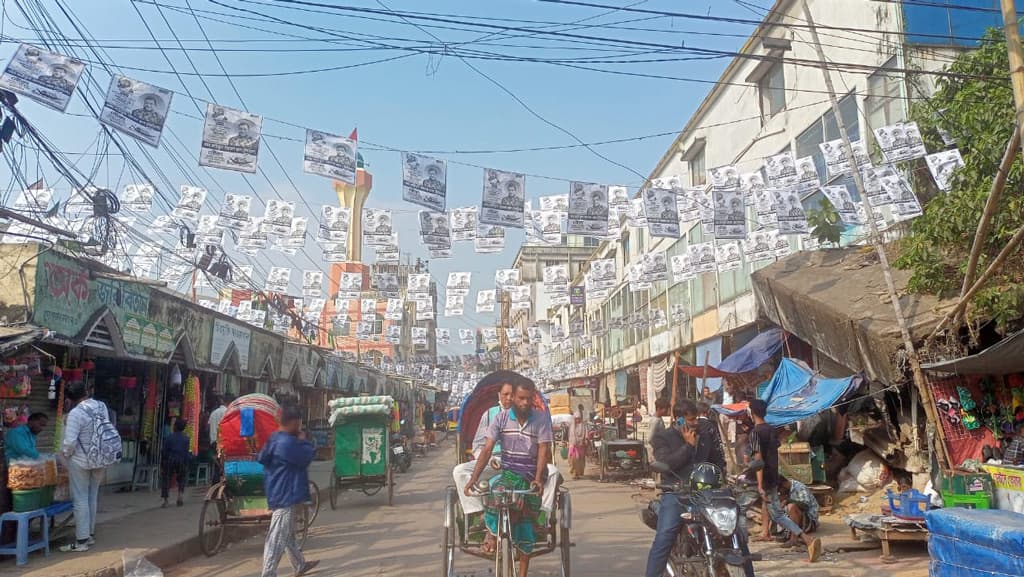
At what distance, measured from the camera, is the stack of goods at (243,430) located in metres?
9.97

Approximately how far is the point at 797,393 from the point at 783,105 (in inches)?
365

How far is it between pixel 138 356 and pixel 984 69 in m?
14.6

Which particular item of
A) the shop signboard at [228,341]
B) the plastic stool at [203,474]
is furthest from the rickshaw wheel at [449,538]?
the plastic stool at [203,474]

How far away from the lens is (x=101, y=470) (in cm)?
884

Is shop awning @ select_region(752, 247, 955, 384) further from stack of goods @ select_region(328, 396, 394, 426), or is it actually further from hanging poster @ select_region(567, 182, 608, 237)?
stack of goods @ select_region(328, 396, 394, 426)

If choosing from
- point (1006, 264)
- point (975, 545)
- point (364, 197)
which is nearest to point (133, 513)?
point (975, 545)

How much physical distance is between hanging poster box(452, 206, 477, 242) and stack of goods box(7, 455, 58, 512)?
7.67 meters

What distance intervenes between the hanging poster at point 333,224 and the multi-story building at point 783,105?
759cm

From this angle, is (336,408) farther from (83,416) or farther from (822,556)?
(822,556)

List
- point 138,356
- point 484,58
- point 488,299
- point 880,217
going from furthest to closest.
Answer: point 488,299, point 880,217, point 138,356, point 484,58

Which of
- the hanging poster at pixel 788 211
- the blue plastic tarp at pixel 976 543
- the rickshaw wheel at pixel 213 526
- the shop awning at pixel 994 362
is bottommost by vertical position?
the rickshaw wheel at pixel 213 526

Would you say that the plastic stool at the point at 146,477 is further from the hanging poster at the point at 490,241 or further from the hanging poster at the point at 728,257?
the hanging poster at the point at 728,257

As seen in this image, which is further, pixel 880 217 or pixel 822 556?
pixel 880 217

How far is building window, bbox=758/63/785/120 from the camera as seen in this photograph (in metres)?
18.5
